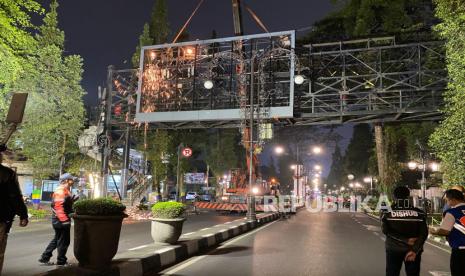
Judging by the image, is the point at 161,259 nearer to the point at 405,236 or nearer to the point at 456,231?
the point at 405,236

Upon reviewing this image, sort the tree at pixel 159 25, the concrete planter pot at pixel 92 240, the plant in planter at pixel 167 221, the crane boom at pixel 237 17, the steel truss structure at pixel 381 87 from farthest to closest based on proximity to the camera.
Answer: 1. the tree at pixel 159 25
2. the crane boom at pixel 237 17
3. the steel truss structure at pixel 381 87
4. the plant in planter at pixel 167 221
5. the concrete planter pot at pixel 92 240

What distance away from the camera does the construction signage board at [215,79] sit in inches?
1037

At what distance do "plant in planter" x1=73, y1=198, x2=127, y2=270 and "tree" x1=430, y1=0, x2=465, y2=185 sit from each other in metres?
12.5

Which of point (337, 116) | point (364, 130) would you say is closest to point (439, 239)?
point (337, 116)

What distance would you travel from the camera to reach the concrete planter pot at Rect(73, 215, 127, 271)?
Answer: 22.9 feet

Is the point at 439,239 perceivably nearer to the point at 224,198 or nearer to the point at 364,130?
the point at 224,198

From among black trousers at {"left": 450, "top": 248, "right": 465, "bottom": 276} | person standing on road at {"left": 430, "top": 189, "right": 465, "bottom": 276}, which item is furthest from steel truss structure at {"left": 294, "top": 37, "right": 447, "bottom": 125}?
black trousers at {"left": 450, "top": 248, "right": 465, "bottom": 276}

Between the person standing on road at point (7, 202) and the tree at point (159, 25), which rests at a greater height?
the tree at point (159, 25)

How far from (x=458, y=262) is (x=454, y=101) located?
1183 centimetres

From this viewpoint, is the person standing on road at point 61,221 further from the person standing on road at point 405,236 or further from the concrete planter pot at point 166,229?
the person standing on road at point 405,236

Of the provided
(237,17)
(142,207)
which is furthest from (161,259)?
(237,17)

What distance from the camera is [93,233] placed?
7.01 m

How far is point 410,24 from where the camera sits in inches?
1351

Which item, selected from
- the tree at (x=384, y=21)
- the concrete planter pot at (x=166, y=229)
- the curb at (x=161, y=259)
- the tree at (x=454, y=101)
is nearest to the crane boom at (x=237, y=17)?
the tree at (x=384, y=21)
